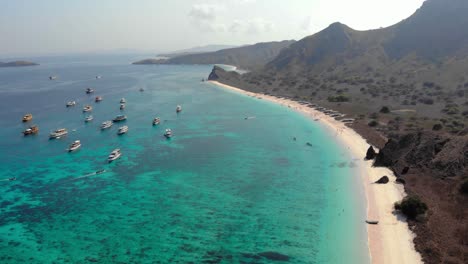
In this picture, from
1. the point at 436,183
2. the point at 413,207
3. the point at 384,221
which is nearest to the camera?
the point at 413,207

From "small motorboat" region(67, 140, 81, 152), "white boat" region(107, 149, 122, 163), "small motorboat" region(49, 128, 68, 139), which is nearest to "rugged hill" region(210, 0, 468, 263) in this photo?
"white boat" region(107, 149, 122, 163)

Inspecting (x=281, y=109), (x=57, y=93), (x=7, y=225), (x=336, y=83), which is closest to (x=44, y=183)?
(x=7, y=225)

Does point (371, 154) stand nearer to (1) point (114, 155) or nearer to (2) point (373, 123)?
(2) point (373, 123)

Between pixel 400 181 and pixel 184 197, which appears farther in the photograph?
pixel 400 181

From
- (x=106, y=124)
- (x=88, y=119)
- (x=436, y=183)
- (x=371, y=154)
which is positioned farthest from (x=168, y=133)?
(x=436, y=183)

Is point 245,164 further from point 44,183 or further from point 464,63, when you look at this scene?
point 464,63

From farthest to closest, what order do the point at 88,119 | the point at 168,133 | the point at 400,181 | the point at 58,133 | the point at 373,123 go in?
the point at 88,119, the point at 58,133, the point at 373,123, the point at 168,133, the point at 400,181

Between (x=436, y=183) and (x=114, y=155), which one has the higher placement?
(x=436, y=183)

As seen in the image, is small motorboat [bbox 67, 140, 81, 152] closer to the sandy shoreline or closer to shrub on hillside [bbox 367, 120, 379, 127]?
the sandy shoreline
